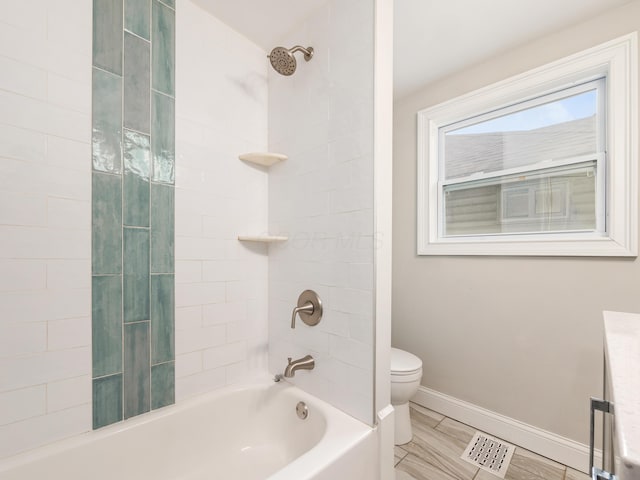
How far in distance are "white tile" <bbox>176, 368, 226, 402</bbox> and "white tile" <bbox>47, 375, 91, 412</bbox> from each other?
0.33m

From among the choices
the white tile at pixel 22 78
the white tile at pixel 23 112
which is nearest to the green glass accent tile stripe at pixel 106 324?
the white tile at pixel 23 112

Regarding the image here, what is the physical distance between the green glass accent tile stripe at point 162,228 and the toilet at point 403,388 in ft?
4.53

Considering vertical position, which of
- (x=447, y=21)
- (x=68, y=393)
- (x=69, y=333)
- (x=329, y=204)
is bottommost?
(x=68, y=393)

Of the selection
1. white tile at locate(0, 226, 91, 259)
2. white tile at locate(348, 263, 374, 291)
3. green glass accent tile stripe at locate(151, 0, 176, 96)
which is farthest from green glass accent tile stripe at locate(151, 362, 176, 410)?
green glass accent tile stripe at locate(151, 0, 176, 96)

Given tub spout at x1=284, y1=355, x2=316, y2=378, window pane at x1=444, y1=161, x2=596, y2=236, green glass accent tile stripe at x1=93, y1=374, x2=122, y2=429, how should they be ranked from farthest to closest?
window pane at x1=444, y1=161, x2=596, y2=236 < tub spout at x1=284, y1=355, x2=316, y2=378 < green glass accent tile stripe at x1=93, y1=374, x2=122, y2=429

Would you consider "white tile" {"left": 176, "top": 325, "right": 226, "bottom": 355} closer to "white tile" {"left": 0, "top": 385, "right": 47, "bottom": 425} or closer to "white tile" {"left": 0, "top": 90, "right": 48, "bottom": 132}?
"white tile" {"left": 0, "top": 385, "right": 47, "bottom": 425}

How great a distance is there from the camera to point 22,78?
977 millimetres

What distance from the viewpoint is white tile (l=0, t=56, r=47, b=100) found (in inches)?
37.3

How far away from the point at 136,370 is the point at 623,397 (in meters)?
1.48

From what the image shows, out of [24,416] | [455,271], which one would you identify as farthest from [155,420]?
[455,271]

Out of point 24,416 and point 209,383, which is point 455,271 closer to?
point 209,383

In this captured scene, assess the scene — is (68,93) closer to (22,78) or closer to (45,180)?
(22,78)

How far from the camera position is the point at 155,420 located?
1.19m

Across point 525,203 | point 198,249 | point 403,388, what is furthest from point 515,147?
point 198,249
